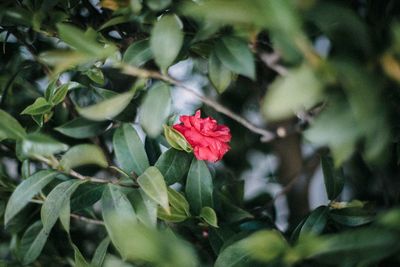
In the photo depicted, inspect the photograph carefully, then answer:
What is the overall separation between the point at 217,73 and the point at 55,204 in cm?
33

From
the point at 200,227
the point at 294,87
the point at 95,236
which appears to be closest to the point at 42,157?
the point at 200,227

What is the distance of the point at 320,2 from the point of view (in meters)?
0.48

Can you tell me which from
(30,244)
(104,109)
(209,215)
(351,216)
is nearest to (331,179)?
(351,216)

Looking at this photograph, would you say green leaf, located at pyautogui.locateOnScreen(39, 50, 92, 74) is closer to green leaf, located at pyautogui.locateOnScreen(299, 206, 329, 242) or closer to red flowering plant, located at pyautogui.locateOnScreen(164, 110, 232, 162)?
red flowering plant, located at pyautogui.locateOnScreen(164, 110, 232, 162)

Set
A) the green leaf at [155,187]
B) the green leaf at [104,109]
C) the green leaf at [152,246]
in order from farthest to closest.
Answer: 1. the green leaf at [155,187]
2. the green leaf at [104,109]
3. the green leaf at [152,246]

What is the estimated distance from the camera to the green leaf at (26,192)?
0.69 meters

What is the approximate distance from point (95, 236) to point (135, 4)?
816 millimetres

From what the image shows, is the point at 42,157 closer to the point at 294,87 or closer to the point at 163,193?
the point at 163,193

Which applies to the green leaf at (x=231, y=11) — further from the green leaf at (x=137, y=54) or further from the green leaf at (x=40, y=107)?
the green leaf at (x=40, y=107)

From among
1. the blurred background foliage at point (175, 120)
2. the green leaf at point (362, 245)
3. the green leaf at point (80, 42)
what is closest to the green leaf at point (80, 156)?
the blurred background foliage at point (175, 120)

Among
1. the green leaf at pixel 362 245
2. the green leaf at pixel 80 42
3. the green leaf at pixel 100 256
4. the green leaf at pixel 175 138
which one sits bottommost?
the green leaf at pixel 100 256

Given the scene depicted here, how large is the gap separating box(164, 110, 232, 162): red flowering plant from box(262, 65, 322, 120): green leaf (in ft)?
1.14

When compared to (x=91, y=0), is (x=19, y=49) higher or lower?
lower

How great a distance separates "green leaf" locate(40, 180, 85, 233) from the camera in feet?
2.30
